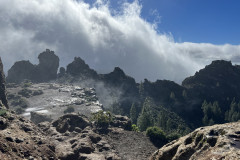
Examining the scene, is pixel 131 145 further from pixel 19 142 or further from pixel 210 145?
pixel 210 145

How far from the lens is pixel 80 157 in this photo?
34.9m

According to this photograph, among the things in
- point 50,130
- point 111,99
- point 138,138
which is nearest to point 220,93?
point 111,99

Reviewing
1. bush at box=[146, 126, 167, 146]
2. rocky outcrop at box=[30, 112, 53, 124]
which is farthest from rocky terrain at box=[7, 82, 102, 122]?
bush at box=[146, 126, 167, 146]

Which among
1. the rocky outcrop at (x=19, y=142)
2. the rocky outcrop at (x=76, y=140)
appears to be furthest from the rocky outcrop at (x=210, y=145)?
the rocky outcrop at (x=76, y=140)

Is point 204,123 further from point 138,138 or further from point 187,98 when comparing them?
point 138,138

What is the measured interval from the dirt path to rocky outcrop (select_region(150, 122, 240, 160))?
88.8ft

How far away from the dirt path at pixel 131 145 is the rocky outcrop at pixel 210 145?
88.8 ft

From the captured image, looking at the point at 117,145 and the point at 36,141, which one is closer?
the point at 36,141

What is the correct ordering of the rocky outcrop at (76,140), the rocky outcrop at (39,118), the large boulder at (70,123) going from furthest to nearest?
the rocky outcrop at (39,118), the large boulder at (70,123), the rocky outcrop at (76,140)

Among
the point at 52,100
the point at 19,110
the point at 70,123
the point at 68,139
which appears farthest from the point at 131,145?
the point at 52,100

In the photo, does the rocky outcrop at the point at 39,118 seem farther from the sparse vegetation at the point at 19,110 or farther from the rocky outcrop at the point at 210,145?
the rocky outcrop at the point at 210,145

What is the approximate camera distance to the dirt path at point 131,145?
42.7m

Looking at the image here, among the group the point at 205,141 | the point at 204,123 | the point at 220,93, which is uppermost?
the point at 220,93

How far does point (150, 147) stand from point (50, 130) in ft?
79.4
